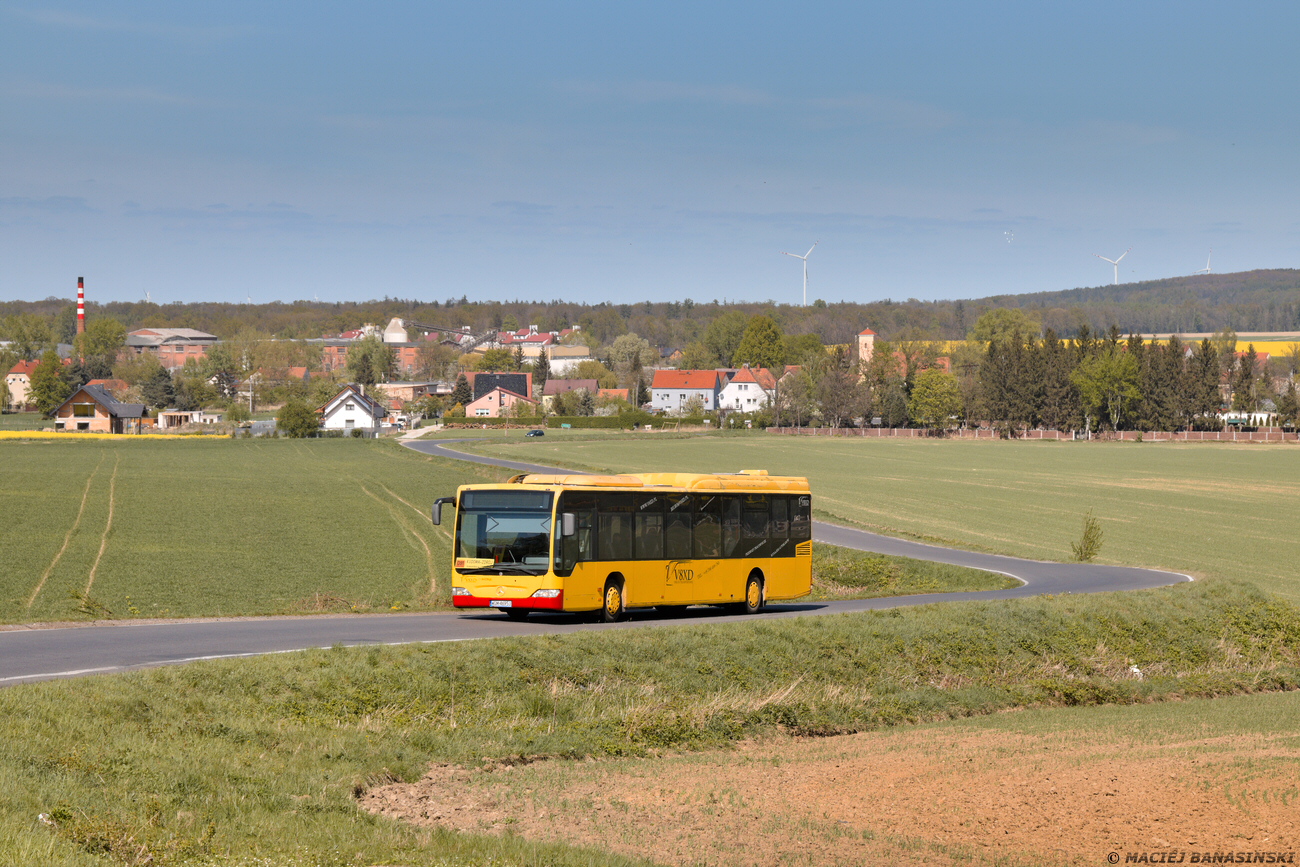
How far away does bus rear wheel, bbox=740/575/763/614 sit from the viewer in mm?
28750

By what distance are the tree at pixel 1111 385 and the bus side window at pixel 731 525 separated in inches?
6323

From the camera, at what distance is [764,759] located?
1520cm

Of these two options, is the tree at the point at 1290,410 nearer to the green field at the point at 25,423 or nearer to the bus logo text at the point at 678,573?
the green field at the point at 25,423

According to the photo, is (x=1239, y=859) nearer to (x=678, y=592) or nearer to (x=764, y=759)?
(x=764, y=759)

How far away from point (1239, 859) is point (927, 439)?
165m

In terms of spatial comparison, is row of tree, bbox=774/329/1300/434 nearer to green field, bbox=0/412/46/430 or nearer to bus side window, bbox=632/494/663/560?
green field, bbox=0/412/46/430

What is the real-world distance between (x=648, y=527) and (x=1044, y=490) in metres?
60.0

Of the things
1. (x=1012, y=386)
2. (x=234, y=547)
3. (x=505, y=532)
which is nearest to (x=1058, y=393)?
(x=1012, y=386)

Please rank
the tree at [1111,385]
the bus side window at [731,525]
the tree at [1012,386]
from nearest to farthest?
the bus side window at [731,525]
the tree at [1111,385]
the tree at [1012,386]

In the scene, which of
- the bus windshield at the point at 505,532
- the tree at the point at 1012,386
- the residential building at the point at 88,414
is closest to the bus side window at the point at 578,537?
the bus windshield at the point at 505,532

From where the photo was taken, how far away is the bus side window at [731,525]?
28031 millimetres

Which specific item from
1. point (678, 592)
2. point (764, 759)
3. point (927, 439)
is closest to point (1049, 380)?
point (927, 439)

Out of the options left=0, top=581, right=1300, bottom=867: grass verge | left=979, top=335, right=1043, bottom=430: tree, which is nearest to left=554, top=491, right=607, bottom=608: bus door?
left=0, top=581, right=1300, bottom=867: grass verge

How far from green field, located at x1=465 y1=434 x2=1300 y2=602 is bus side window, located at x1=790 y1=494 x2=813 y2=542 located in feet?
45.8
